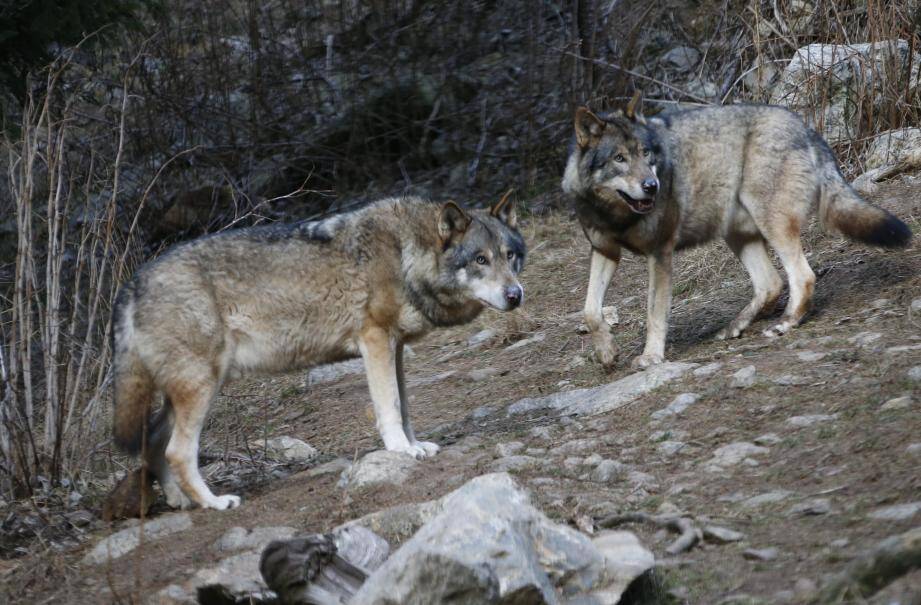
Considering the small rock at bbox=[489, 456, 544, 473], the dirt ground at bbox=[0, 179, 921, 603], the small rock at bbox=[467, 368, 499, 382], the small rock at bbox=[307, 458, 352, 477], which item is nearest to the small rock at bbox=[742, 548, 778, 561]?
the dirt ground at bbox=[0, 179, 921, 603]

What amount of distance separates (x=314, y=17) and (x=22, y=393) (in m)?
9.55

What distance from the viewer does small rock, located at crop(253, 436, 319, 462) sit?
7.43m

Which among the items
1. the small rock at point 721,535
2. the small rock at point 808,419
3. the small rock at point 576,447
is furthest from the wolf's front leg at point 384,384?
the small rock at point 721,535

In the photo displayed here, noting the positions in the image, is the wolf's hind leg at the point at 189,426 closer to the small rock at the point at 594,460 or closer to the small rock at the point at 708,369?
the small rock at the point at 594,460

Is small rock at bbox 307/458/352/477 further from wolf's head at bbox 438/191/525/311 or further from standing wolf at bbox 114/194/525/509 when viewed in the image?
wolf's head at bbox 438/191/525/311

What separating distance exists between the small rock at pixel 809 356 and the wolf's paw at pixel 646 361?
1147mm

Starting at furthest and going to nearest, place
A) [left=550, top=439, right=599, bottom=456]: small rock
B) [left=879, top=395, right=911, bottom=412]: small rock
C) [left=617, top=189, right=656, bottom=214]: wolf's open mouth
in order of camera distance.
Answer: [left=617, top=189, right=656, bottom=214]: wolf's open mouth → [left=550, top=439, right=599, bottom=456]: small rock → [left=879, top=395, right=911, bottom=412]: small rock

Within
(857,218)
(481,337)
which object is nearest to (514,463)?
(857,218)

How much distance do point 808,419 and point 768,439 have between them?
29cm

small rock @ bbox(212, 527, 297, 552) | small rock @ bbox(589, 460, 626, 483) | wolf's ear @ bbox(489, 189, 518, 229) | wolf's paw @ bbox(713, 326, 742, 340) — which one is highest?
wolf's ear @ bbox(489, 189, 518, 229)

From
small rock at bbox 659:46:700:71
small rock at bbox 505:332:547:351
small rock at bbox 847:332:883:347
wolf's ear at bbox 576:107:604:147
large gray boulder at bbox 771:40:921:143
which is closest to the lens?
small rock at bbox 847:332:883:347

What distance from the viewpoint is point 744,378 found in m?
6.23

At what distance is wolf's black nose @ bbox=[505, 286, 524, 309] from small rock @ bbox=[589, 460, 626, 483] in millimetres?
1248

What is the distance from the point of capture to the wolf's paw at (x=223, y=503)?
18.9 ft
